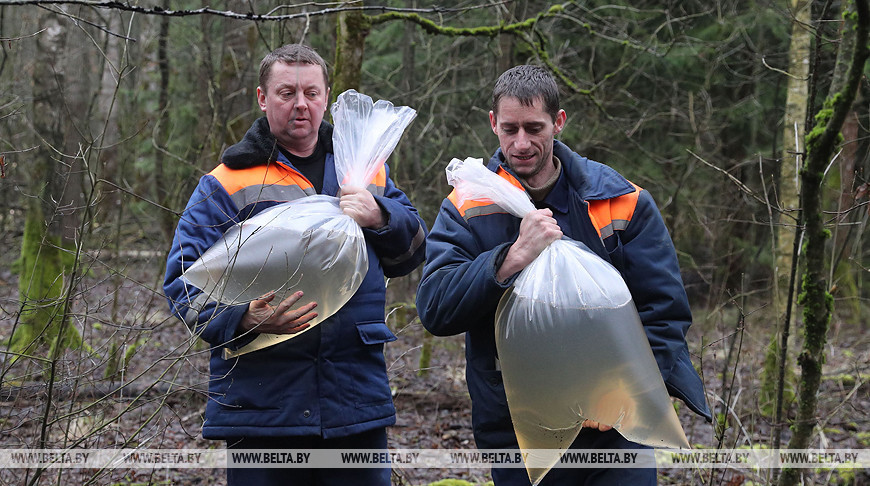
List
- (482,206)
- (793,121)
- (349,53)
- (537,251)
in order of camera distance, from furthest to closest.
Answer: (793,121) < (349,53) < (482,206) < (537,251)

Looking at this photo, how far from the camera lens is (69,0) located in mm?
1736

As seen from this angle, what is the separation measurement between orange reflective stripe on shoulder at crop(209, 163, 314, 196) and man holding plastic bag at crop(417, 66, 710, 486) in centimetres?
60

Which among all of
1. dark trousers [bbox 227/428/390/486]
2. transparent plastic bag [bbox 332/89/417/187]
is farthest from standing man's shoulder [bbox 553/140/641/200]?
dark trousers [bbox 227/428/390/486]

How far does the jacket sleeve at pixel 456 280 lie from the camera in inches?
89.5

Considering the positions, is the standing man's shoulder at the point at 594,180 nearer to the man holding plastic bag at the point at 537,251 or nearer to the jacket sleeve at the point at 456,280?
the man holding plastic bag at the point at 537,251

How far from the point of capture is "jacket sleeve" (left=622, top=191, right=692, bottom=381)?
2365 millimetres

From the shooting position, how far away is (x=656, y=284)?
2.39 meters

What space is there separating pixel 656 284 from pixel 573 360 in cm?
42

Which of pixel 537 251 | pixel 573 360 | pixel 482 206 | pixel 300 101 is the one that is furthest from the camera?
pixel 300 101

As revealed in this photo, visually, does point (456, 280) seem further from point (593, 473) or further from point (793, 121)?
point (793, 121)

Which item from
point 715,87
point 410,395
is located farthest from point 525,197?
point 715,87

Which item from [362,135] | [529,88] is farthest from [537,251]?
[362,135]

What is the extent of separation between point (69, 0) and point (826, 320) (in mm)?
2592

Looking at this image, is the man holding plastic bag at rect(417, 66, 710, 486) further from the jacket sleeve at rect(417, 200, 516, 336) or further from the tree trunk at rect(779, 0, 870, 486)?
the tree trunk at rect(779, 0, 870, 486)
